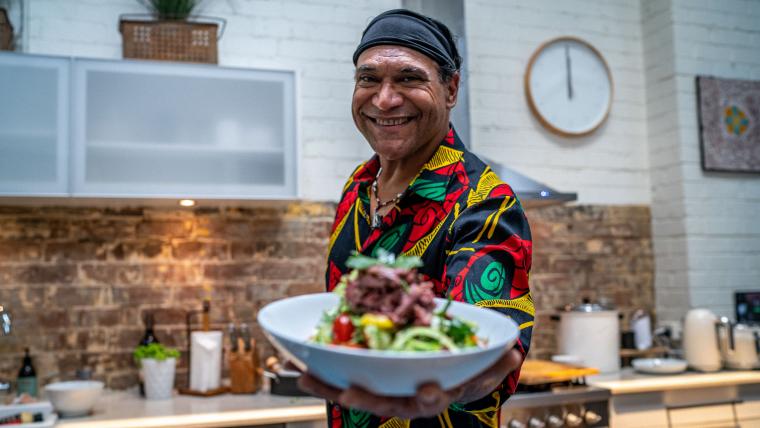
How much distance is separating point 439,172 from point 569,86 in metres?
2.69

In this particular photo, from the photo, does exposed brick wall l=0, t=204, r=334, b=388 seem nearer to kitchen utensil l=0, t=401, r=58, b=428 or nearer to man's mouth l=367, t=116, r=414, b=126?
kitchen utensil l=0, t=401, r=58, b=428

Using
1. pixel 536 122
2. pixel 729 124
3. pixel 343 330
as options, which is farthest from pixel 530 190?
pixel 343 330

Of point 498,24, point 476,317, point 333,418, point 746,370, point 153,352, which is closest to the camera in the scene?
point 476,317

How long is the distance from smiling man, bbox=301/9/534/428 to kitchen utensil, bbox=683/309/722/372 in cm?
246

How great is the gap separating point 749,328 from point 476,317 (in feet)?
9.55

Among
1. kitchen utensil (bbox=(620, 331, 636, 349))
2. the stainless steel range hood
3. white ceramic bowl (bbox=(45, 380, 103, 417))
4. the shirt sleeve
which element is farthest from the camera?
kitchen utensil (bbox=(620, 331, 636, 349))

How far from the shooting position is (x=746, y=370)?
3283 millimetres

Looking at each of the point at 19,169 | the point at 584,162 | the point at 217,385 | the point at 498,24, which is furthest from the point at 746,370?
the point at 19,169

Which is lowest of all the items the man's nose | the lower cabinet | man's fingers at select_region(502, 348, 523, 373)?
the lower cabinet

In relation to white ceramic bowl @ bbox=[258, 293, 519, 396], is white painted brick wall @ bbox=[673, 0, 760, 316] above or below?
above

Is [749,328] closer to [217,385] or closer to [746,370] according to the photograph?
[746,370]

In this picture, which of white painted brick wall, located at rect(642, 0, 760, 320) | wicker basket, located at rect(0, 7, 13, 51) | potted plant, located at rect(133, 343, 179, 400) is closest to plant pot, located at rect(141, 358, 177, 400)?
potted plant, located at rect(133, 343, 179, 400)

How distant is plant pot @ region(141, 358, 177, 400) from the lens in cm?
279

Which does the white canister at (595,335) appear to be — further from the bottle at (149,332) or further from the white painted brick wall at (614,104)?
the bottle at (149,332)
